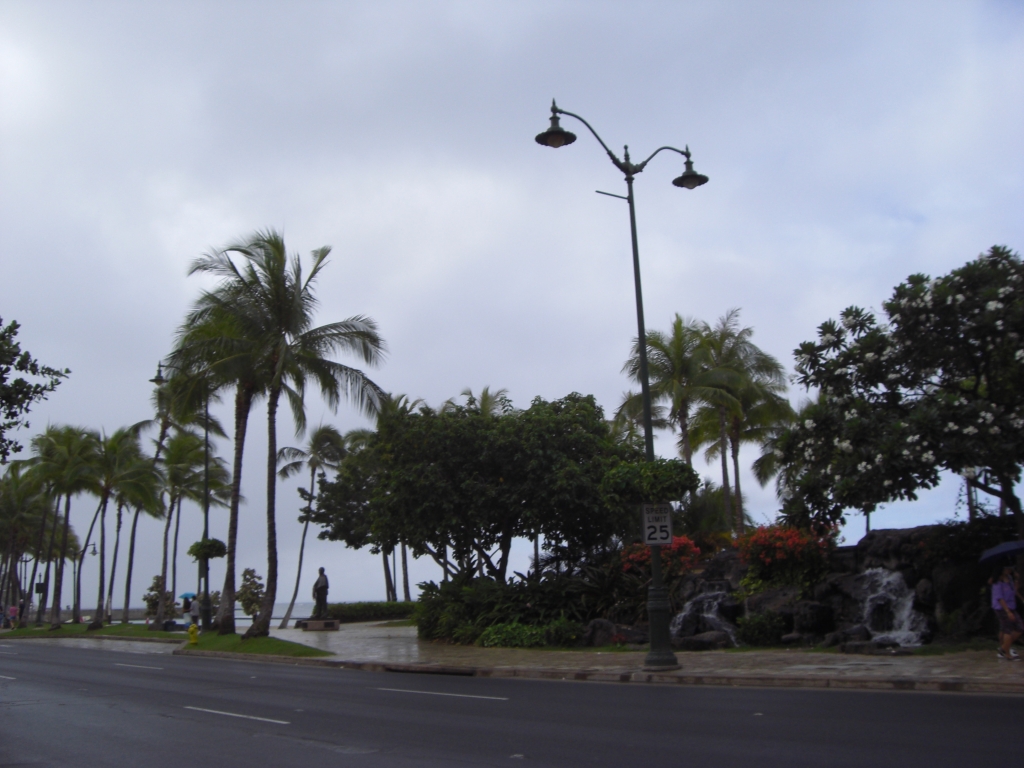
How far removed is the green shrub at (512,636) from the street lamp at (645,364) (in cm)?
716

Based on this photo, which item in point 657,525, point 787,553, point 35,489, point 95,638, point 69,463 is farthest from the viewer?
point 35,489

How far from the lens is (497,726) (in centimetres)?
1011

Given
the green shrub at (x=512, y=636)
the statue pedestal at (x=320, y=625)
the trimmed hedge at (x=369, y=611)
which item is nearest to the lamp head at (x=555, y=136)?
the green shrub at (x=512, y=636)

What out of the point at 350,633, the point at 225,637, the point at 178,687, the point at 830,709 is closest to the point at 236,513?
the point at 225,637

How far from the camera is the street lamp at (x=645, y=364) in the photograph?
52.2 ft

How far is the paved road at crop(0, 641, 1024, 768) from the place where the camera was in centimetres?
796

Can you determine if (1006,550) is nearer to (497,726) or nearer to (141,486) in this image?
(497,726)

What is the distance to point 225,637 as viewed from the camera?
28.2 metres

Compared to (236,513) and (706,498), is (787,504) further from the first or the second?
(706,498)

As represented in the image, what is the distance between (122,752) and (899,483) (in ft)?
44.0

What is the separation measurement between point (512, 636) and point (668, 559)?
4.86 meters

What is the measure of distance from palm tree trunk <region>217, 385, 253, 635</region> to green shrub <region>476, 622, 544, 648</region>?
361 inches

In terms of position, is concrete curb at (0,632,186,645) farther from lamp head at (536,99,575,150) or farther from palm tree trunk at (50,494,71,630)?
lamp head at (536,99,575,150)

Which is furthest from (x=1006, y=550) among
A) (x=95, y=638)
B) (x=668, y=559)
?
(x=95, y=638)
